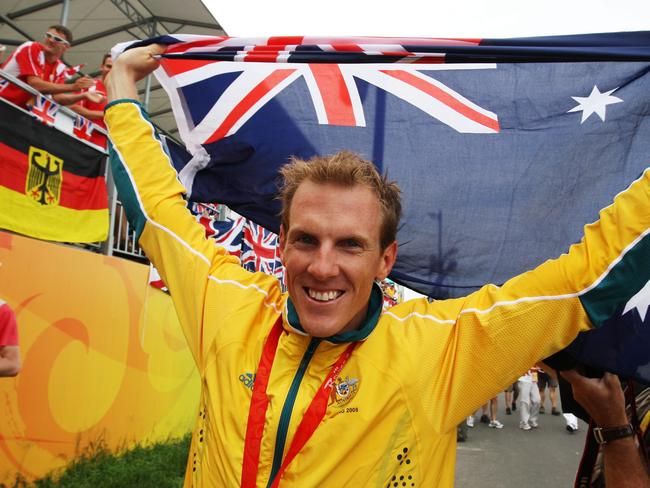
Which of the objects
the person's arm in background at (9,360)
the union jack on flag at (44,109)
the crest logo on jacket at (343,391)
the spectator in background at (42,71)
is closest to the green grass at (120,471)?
the person's arm in background at (9,360)

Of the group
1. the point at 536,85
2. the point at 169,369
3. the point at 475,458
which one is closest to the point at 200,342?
the point at 536,85

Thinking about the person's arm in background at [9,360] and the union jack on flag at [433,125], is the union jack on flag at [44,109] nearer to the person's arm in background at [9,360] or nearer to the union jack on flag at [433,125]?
the person's arm in background at [9,360]

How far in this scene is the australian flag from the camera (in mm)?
2480

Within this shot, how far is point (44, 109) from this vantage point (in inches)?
228

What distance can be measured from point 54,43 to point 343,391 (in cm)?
593

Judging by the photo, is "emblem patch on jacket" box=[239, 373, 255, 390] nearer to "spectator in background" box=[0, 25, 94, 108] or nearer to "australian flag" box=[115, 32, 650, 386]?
"australian flag" box=[115, 32, 650, 386]

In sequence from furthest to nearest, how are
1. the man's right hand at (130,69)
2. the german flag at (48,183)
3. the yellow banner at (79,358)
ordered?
1. the yellow banner at (79,358)
2. the german flag at (48,183)
3. the man's right hand at (130,69)

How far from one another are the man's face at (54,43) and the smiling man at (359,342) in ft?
17.2

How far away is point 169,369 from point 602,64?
746cm

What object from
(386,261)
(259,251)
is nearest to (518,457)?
(259,251)

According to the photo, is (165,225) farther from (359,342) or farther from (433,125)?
(433,125)

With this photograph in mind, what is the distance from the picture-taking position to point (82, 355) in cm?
636

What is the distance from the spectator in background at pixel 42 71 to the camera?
559 centimetres

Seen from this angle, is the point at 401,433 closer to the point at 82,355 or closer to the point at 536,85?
the point at 536,85
